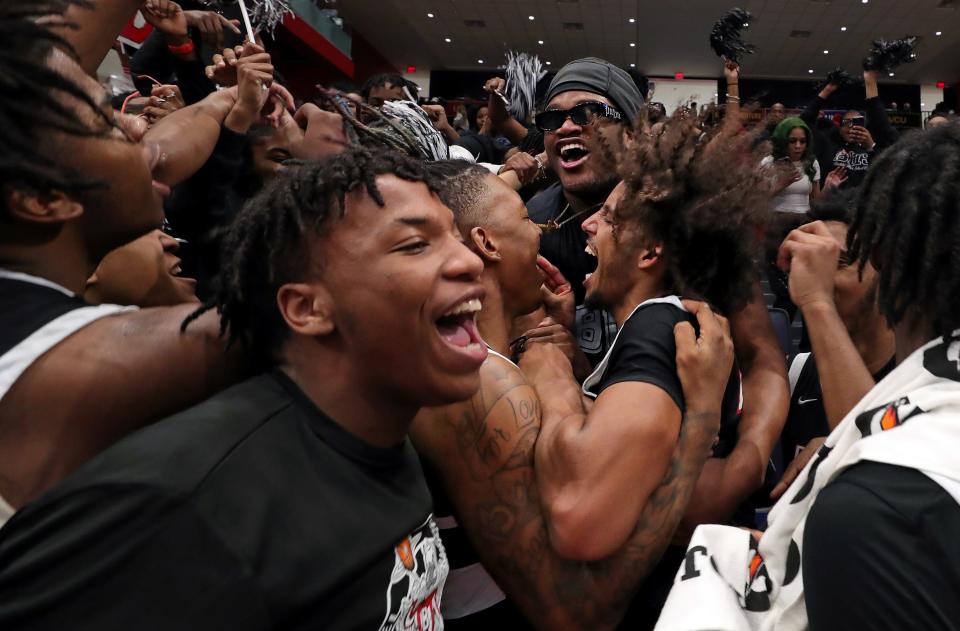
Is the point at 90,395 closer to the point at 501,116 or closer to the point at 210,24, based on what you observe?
the point at 210,24

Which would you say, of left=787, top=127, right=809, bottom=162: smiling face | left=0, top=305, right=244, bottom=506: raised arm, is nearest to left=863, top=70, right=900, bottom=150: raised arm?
left=787, top=127, right=809, bottom=162: smiling face

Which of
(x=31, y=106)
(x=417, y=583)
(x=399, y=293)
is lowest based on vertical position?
(x=417, y=583)

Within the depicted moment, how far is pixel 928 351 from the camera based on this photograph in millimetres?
1333

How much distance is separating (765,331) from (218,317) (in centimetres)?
170

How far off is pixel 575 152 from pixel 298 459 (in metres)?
2.22

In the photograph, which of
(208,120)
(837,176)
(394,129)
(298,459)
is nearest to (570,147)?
(394,129)

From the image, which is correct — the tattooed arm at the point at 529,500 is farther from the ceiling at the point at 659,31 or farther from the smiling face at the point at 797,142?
the ceiling at the point at 659,31

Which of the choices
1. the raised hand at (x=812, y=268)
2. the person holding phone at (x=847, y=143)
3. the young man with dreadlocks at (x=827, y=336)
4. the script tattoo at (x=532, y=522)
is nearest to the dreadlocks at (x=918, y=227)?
the young man with dreadlocks at (x=827, y=336)

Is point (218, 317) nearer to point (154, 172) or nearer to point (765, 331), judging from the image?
point (154, 172)

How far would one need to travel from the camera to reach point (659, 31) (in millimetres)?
17250

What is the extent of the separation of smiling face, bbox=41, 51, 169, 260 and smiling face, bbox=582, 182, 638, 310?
1276mm

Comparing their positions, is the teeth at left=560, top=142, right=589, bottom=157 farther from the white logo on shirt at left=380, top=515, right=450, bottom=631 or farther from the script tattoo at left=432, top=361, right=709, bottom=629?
the white logo on shirt at left=380, top=515, right=450, bottom=631

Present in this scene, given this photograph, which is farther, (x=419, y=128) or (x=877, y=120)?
(x=877, y=120)

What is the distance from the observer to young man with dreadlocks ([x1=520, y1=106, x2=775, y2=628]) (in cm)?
161
